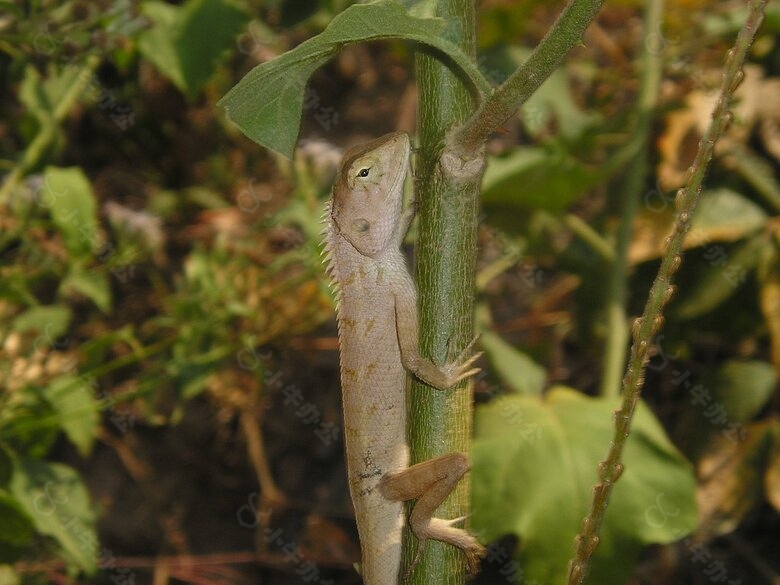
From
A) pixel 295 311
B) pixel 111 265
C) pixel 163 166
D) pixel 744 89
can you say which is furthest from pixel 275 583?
pixel 744 89

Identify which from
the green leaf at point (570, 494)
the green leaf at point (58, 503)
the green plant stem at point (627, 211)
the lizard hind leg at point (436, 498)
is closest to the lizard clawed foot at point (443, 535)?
the lizard hind leg at point (436, 498)

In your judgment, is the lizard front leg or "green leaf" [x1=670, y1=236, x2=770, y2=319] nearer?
the lizard front leg

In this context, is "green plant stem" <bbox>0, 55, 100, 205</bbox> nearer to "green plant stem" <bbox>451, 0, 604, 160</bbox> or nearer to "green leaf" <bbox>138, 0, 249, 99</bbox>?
"green leaf" <bbox>138, 0, 249, 99</bbox>

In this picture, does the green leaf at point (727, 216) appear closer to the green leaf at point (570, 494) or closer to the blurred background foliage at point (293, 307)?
the blurred background foliage at point (293, 307)

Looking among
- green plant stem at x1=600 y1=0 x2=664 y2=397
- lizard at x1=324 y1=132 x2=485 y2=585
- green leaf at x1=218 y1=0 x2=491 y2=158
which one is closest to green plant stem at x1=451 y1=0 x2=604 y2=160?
green leaf at x1=218 y1=0 x2=491 y2=158

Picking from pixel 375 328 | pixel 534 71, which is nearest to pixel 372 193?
pixel 375 328

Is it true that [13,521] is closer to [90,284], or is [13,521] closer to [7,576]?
[7,576]
